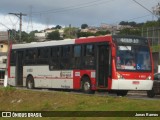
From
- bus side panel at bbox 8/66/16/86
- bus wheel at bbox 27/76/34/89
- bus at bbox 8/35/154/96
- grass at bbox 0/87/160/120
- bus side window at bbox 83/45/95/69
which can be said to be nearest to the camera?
grass at bbox 0/87/160/120

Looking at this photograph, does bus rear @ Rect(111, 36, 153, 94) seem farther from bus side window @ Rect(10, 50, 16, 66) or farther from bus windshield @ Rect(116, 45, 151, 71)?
bus side window @ Rect(10, 50, 16, 66)

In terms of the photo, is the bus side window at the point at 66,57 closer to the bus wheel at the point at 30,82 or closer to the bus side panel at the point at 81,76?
the bus side panel at the point at 81,76

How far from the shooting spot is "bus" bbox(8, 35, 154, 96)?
81.2ft

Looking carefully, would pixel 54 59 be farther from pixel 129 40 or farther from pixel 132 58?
pixel 132 58

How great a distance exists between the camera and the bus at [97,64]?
81.2 ft

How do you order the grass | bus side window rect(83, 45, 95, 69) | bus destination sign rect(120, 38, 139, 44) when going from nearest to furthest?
the grass
bus destination sign rect(120, 38, 139, 44)
bus side window rect(83, 45, 95, 69)

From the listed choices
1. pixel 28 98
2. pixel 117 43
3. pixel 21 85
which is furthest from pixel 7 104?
pixel 21 85

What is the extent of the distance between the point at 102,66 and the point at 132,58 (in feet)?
5.33

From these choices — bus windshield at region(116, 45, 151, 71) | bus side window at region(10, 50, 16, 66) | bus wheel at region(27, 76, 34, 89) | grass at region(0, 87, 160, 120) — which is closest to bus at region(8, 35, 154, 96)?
bus windshield at region(116, 45, 151, 71)

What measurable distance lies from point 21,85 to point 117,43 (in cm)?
1189

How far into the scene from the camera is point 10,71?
35.9 meters

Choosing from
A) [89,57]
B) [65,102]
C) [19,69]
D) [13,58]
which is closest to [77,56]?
[89,57]

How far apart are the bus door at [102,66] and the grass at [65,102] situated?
2.54 meters

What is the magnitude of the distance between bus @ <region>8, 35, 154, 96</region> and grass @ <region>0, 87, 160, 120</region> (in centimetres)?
250
